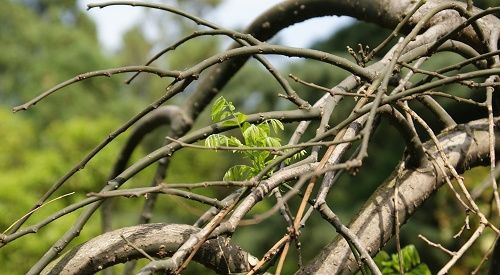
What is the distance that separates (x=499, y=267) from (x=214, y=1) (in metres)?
16.3

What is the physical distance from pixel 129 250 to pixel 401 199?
46 centimetres

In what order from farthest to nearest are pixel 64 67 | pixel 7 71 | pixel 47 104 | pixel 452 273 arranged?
pixel 7 71, pixel 64 67, pixel 47 104, pixel 452 273

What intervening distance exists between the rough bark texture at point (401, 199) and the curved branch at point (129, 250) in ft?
0.47

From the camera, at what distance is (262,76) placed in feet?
21.2

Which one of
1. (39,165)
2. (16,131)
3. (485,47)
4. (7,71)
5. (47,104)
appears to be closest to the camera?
(485,47)

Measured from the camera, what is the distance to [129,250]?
2.45 ft

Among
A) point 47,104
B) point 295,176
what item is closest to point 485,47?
point 295,176

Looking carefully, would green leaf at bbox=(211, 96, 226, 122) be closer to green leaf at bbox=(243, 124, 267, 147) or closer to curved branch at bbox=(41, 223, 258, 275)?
green leaf at bbox=(243, 124, 267, 147)

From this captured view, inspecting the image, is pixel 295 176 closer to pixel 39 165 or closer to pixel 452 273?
pixel 452 273

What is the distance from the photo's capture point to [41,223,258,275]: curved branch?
74cm

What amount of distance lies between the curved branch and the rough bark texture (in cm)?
14

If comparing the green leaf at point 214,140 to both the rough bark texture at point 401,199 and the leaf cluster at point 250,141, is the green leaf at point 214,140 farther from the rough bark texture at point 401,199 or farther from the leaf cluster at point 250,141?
the rough bark texture at point 401,199

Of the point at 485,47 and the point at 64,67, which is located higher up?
the point at 64,67

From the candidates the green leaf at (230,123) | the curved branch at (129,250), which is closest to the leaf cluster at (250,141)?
the green leaf at (230,123)
